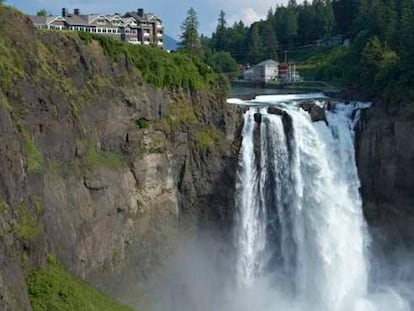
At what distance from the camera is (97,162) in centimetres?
3272

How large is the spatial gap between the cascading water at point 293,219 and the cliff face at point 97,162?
1403 mm

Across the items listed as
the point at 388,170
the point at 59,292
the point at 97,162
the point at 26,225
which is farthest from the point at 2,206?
the point at 388,170

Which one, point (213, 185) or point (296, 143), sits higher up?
point (296, 143)

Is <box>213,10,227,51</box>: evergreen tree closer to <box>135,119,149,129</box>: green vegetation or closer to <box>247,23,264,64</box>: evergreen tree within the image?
<box>247,23,264,64</box>: evergreen tree

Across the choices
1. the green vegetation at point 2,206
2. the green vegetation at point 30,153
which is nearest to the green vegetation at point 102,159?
the green vegetation at point 30,153

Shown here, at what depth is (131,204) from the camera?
1388 inches

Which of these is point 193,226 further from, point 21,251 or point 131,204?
point 21,251

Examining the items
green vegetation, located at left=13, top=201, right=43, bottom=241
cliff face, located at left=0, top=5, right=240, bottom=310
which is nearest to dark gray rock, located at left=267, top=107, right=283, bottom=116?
cliff face, located at left=0, top=5, right=240, bottom=310

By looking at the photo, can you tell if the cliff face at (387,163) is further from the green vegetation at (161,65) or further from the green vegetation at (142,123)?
the green vegetation at (142,123)

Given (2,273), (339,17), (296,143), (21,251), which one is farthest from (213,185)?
(339,17)

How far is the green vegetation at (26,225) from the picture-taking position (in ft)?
76.3

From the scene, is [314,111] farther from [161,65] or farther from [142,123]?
[142,123]

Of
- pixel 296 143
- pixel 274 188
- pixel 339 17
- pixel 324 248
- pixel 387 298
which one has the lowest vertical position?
pixel 387 298

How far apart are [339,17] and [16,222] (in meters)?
76.2
